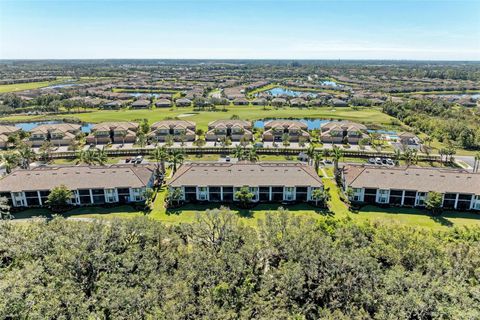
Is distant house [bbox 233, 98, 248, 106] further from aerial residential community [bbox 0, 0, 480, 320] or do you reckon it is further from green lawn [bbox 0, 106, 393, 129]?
aerial residential community [bbox 0, 0, 480, 320]

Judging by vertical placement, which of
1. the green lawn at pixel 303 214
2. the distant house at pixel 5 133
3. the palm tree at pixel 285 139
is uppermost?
the distant house at pixel 5 133

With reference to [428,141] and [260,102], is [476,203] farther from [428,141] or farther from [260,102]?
[260,102]

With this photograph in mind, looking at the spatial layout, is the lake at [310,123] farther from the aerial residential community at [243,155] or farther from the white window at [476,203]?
the white window at [476,203]

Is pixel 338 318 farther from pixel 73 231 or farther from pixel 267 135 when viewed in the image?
pixel 267 135

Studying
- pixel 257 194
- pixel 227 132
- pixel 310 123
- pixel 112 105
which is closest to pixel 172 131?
pixel 227 132

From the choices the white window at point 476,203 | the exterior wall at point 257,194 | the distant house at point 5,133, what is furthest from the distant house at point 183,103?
the white window at point 476,203

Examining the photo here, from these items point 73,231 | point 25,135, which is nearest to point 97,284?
point 73,231
